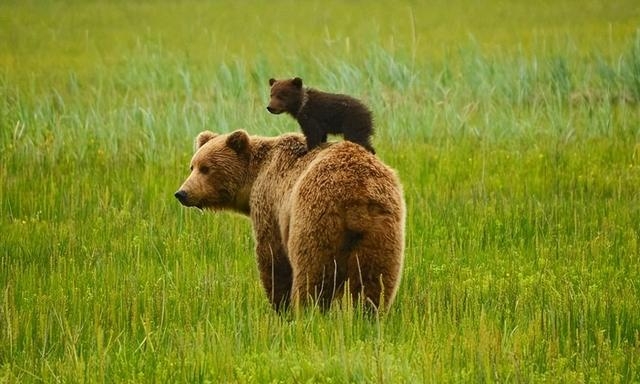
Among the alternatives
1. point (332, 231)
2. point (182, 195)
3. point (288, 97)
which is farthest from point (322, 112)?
point (332, 231)

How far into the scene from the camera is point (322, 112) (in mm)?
7152

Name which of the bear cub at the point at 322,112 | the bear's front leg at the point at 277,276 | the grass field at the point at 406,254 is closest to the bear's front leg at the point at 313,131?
the bear cub at the point at 322,112

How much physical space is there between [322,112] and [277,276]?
1267mm

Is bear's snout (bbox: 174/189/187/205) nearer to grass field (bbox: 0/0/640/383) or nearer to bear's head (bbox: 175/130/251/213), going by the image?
bear's head (bbox: 175/130/251/213)

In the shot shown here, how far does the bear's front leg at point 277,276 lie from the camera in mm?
6395

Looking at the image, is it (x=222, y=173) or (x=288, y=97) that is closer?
(x=222, y=173)

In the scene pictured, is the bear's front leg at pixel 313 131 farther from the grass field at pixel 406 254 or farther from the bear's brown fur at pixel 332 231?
the grass field at pixel 406 254

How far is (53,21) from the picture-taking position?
2686 cm

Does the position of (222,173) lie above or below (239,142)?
below

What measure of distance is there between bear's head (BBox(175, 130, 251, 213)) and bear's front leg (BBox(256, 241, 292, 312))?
0.66 meters

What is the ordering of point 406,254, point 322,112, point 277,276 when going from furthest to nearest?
point 406,254
point 322,112
point 277,276

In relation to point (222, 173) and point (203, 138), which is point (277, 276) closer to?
point (222, 173)

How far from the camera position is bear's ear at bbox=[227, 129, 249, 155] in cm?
689

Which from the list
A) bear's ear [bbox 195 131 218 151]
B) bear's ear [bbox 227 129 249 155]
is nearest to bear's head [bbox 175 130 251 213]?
bear's ear [bbox 227 129 249 155]
